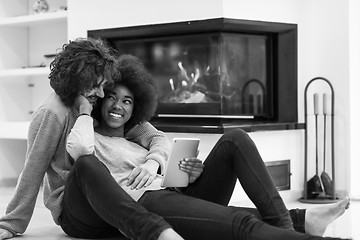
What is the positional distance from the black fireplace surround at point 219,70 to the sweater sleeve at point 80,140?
5.54 ft

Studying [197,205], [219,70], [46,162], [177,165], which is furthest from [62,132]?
[219,70]

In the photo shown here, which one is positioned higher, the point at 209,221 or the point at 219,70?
the point at 219,70

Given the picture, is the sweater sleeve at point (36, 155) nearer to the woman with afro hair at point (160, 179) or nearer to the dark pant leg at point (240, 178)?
the woman with afro hair at point (160, 179)

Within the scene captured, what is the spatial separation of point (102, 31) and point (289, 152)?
4.97ft

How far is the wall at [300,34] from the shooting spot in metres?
4.64

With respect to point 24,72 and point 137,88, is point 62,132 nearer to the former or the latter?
point 137,88

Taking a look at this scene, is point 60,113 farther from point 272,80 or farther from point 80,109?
point 272,80

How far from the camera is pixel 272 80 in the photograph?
4.84m

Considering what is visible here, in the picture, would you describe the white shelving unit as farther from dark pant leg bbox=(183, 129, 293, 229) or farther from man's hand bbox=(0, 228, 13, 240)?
dark pant leg bbox=(183, 129, 293, 229)

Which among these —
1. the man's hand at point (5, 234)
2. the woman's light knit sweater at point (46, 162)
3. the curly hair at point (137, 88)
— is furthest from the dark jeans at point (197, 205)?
the curly hair at point (137, 88)

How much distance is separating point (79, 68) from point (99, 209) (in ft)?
1.95

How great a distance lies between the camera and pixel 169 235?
7.73 ft

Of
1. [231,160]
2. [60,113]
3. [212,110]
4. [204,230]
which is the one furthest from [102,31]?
[204,230]

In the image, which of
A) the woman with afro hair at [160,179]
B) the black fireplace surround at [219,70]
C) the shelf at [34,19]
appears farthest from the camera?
the shelf at [34,19]
